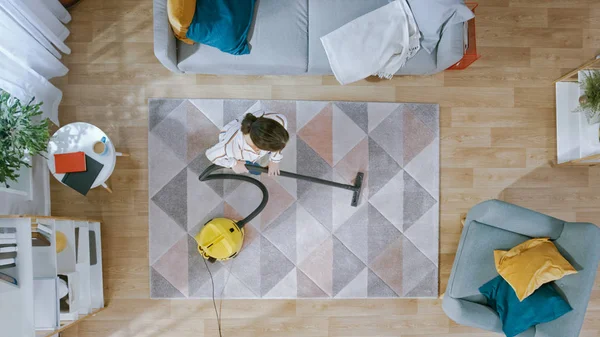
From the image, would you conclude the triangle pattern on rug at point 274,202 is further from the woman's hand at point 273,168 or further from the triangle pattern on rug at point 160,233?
the triangle pattern on rug at point 160,233

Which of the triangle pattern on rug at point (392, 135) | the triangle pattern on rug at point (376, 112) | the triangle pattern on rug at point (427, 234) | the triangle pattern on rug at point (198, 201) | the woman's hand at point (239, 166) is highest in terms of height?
the woman's hand at point (239, 166)

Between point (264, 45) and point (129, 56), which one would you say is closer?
point (264, 45)

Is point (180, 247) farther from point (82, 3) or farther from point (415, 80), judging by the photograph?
point (415, 80)

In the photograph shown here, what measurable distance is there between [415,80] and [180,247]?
2.08 metres

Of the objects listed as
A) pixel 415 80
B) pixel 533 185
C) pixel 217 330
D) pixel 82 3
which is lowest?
pixel 217 330

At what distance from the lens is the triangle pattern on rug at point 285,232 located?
9.32ft

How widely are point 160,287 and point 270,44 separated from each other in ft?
5.95

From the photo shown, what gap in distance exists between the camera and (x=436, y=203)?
2.93 metres

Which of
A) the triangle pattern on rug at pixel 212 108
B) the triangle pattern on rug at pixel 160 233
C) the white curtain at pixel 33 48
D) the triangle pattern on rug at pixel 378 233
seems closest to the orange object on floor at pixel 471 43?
the triangle pattern on rug at pixel 378 233

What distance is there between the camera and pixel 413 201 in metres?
2.91

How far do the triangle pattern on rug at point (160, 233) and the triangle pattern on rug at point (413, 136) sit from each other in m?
1.71

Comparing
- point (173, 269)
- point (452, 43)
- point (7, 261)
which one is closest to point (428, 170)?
point (452, 43)

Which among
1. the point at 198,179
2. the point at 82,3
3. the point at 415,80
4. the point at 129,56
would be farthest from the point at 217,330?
the point at 82,3

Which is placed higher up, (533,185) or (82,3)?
(82,3)
